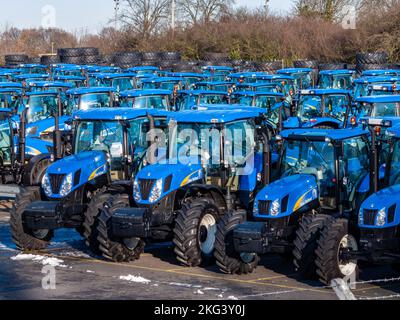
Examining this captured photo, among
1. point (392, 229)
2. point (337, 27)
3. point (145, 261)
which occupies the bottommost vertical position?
point (145, 261)

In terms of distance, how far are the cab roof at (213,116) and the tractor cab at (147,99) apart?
10816 mm

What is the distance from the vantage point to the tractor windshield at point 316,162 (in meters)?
13.8

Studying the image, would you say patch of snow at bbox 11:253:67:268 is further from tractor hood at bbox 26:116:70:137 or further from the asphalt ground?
Answer: tractor hood at bbox 26:116:70:137

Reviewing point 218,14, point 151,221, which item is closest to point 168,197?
point 151,221

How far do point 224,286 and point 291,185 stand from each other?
1.65m

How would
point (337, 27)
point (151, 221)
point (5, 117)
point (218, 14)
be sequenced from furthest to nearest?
point (218, 14), point (337, 27), point (5, 117), point (151, 221)

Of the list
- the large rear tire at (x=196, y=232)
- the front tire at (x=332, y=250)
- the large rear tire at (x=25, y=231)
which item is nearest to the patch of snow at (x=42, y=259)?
the large rear tire at (x=25, y=231)

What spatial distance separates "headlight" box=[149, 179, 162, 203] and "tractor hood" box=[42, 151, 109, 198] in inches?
63.5

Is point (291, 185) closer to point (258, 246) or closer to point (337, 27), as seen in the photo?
point (258, 246)

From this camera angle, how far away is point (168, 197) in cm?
1453

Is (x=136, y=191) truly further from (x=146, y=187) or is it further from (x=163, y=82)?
(x=163, y=82)

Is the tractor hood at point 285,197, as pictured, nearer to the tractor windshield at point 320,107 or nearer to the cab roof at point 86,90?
the tractor windshield at point 320,107

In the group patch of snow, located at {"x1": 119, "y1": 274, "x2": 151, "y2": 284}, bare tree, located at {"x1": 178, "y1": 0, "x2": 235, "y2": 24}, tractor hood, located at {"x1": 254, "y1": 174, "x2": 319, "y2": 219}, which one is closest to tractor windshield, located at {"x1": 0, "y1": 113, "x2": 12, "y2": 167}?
patch of snow, located at {"x1": 119, "y1": 274, "x2": 151, "y2": 284}
